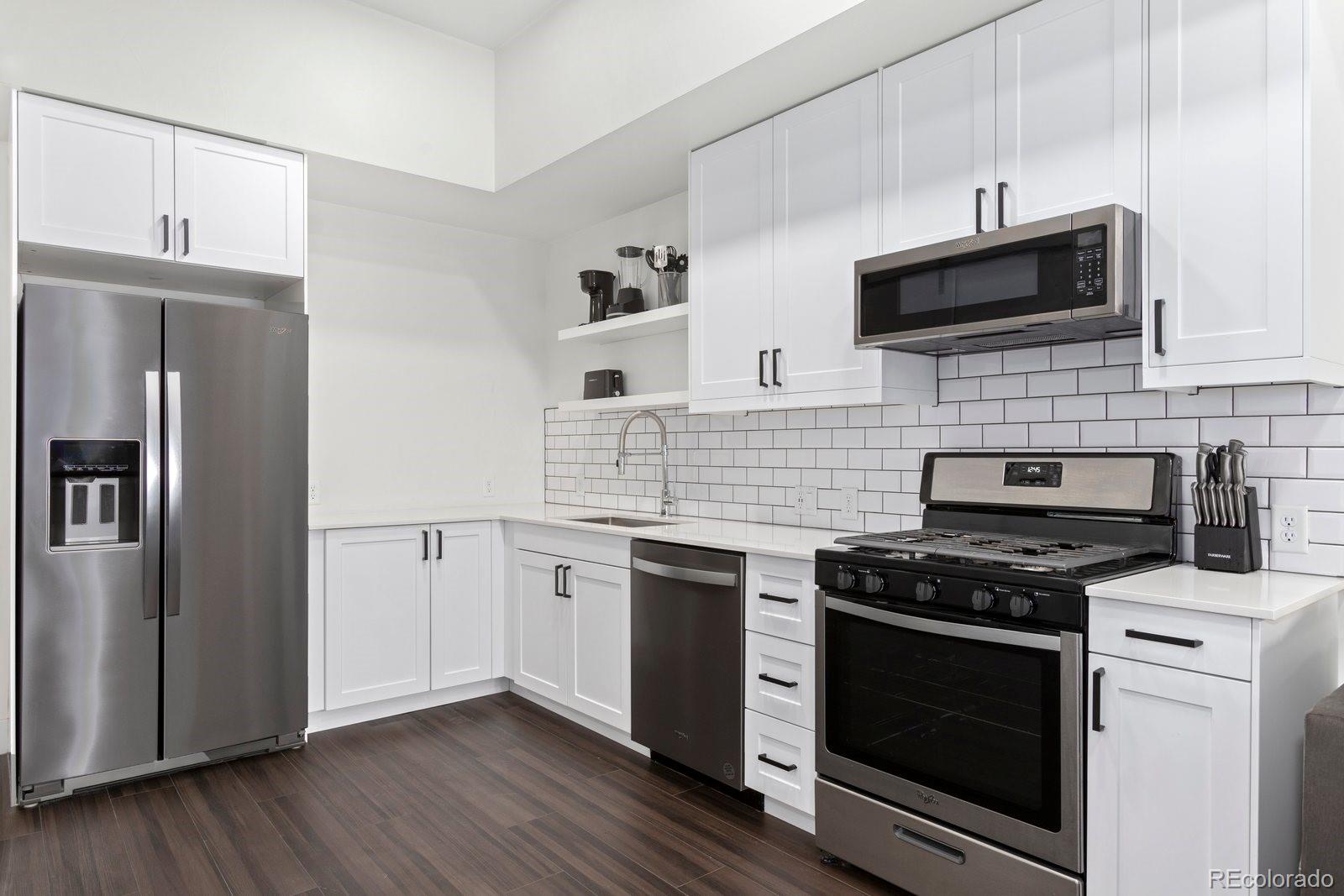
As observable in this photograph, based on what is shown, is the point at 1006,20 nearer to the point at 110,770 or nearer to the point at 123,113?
the point at 123,113

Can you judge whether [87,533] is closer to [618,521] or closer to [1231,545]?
[618,521]

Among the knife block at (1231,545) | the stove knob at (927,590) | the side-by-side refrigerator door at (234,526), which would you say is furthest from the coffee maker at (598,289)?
the knife block at (1231,545)

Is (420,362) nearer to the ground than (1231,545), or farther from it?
farther from it

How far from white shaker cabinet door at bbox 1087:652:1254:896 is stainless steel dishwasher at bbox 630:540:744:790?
1190 mm

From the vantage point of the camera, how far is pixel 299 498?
132 inches

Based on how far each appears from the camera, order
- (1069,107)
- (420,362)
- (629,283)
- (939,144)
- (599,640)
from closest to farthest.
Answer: (1069,107) < (939,144) < (599,640) < (629,283) < (420,362)

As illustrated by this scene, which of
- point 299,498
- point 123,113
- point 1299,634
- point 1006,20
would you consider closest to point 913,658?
point 1299,634

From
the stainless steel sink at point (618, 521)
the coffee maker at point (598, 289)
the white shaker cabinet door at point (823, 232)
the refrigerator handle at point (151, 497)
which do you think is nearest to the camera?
the white shaker cabinet door at point (823, 232)

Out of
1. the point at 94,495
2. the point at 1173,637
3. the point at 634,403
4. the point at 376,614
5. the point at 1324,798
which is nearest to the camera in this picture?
the point at 1324,798

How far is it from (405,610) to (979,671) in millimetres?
2669

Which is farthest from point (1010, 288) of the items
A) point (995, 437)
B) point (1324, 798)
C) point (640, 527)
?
point (640, 527)

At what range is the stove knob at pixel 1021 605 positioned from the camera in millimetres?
1892

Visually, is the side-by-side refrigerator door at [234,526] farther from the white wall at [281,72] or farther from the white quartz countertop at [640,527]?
the white wall at [281,72]

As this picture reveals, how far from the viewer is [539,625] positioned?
379 cm
